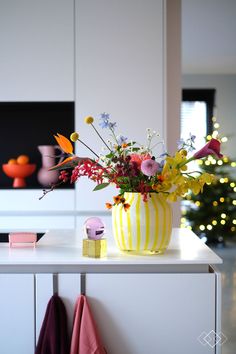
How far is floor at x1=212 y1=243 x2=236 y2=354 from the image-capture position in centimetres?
309

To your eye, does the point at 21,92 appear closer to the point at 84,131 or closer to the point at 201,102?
the point at 84,131

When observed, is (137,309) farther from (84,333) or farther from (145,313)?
(84,333)

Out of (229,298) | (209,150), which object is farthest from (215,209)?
(209,150)

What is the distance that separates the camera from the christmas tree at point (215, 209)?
640 cm

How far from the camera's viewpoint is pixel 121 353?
163 cm

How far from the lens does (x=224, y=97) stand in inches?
291

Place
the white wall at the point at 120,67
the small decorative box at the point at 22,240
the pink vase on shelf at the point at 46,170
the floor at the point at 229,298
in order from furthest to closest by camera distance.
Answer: the pink vase on shelf at the point at 46,170 < the white wall at the point at 120,67 < the floor at the point at 229,298 < the small decorative box at the point at 22,240

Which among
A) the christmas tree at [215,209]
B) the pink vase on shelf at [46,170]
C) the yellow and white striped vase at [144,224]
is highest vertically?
the pink vase on shelf at [46,170]

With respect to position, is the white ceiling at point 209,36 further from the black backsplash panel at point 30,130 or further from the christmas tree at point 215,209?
the black backsplash panel at point 30,130

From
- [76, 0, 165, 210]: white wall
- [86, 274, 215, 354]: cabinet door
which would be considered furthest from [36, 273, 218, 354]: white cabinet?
[76, 0, 165, 210]: white wall

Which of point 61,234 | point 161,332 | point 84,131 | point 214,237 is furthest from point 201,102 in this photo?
point 161,332

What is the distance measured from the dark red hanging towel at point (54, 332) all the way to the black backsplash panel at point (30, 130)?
7.09 feet

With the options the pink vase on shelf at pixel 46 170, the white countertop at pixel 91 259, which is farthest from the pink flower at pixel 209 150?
the pink vase on shelf at pixel 46 170

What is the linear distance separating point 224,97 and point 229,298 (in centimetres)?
414
